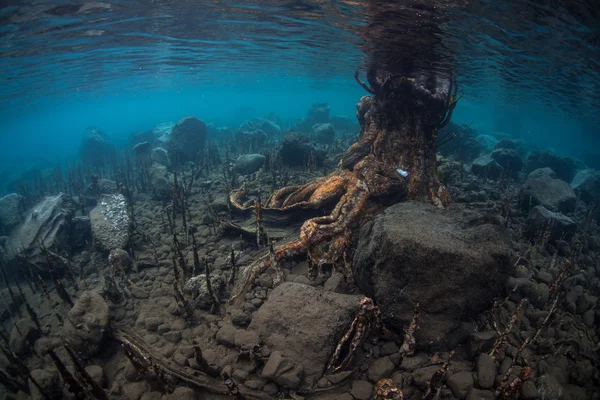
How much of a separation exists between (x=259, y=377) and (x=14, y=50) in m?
18.2

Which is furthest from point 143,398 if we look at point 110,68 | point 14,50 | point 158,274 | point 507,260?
point 110,68

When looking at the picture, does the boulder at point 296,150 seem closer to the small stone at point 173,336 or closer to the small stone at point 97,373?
the small stone at point 173,336

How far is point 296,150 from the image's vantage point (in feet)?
45.2

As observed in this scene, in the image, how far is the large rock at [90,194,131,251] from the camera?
25.5 feet

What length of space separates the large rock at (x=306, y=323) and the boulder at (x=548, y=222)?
6.27 m

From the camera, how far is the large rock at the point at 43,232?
323 inches

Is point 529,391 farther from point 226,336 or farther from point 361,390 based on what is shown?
point 226,336

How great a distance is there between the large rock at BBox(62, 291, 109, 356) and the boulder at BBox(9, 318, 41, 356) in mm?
914

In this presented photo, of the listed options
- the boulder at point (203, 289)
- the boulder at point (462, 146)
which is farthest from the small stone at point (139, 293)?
the boulder at point (462, 146)

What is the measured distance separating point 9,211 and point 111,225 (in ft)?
27.0

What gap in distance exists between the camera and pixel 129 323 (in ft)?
16.1

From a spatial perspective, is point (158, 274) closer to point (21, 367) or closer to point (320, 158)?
point (21, 367)

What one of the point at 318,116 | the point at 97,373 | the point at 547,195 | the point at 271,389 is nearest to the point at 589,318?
the point at 271,389

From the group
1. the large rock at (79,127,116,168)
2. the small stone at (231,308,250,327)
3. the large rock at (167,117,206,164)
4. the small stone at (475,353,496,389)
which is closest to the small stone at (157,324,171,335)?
the small stone at (231,308,250,327)
